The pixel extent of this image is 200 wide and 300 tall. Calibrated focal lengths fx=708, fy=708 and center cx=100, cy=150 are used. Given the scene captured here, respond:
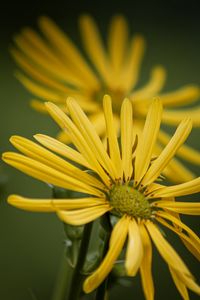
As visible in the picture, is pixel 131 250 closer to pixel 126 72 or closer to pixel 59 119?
pixel 59 119

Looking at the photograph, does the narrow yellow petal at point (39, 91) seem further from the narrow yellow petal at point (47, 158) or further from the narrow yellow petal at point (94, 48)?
the narrow yellow petal at point (47, 158)

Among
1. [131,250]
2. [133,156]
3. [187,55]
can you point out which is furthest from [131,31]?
[131,250]

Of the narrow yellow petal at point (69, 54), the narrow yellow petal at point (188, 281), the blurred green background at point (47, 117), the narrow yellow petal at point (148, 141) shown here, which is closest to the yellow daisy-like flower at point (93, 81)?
the narrow yellow petal at point (69, 54)

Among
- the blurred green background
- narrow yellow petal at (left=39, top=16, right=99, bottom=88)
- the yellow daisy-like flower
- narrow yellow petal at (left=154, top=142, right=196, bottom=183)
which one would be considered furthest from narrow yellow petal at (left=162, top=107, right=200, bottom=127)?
the blurred green background

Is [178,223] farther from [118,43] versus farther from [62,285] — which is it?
[118,43]

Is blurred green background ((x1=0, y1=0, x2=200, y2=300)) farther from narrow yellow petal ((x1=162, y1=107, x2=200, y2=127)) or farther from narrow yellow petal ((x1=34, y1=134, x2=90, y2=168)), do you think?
narrow yellow petal ((x1=162, y1=107, x2=200, y2=127))

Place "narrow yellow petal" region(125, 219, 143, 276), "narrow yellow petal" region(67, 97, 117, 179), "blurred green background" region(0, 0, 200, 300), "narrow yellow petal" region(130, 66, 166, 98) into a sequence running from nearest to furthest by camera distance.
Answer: "narrow yellow petal" region(125, 219, 143, 276) < "narrow yellow petal" region(67, 97, 117, 179) < "blurred green background" region(0, 0, 200, 300) < "narrow yellow petal" region(130, 66, 166, 98)

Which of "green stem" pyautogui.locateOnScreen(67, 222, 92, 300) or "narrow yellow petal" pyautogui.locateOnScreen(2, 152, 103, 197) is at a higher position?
"narrow yellow petal" pyautogui.locateOnScreen(2, 152, 103, 197)
